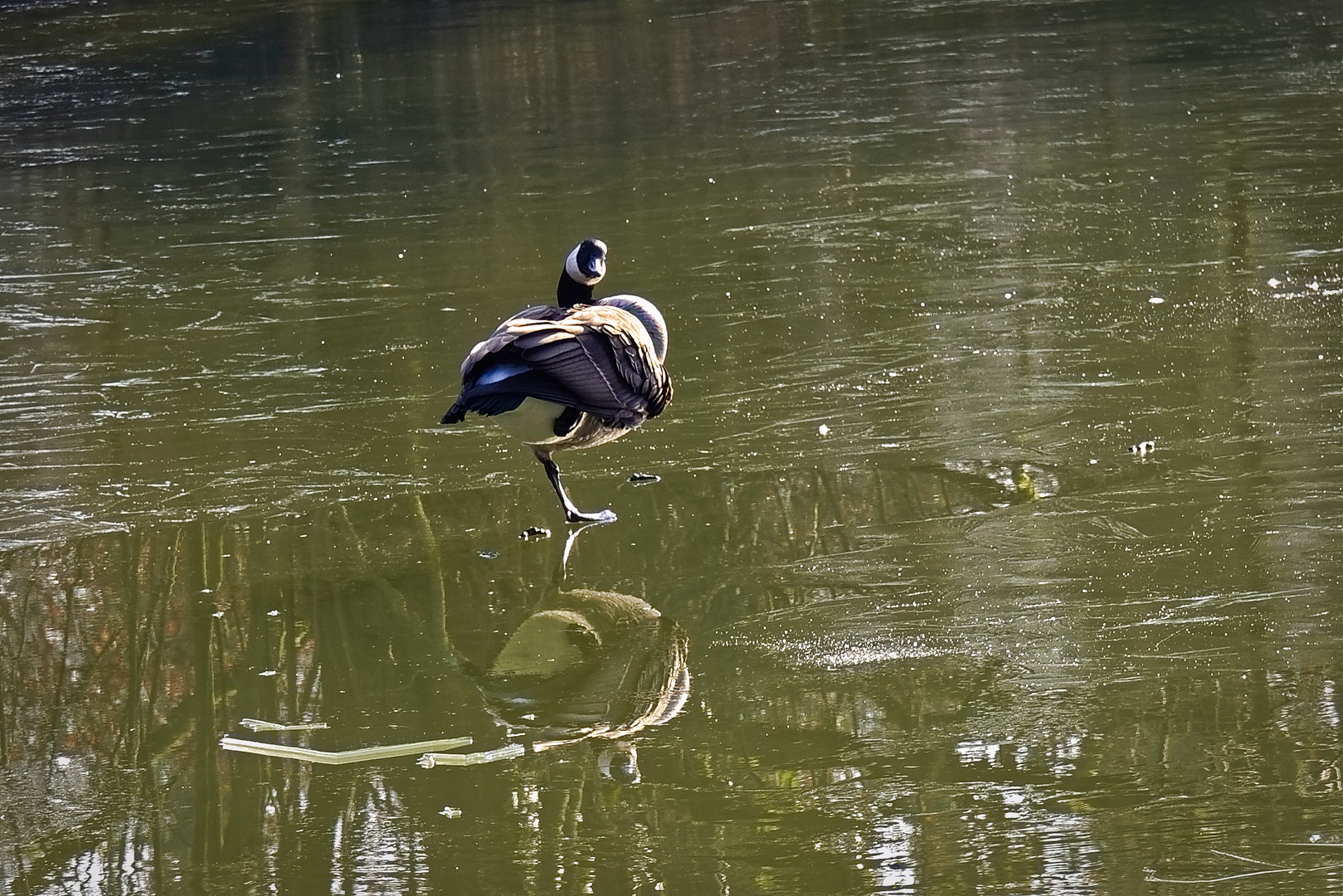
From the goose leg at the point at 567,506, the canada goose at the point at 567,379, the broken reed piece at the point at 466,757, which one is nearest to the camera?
the broken reed piece at the point at 466,757

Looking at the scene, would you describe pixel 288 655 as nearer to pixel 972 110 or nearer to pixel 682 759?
pixel 682 759

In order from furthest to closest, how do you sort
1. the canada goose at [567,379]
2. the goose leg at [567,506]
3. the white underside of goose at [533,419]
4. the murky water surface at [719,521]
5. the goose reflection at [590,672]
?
1. the goose leg at [567,506]
2. the white underside of goose at [533,419]
3. the canada goose at [567,379]
4. the goose reflection at [590,672]
5. the murky water surface at [719,521]

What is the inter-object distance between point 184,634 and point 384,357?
2.98 metres

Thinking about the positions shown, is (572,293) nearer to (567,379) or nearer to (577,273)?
(577,273)

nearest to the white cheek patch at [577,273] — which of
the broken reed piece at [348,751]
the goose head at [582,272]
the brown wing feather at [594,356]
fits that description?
the goose head at [582,272]

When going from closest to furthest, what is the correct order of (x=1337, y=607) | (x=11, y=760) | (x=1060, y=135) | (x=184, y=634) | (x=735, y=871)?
(x=735, y=871) < (x=11, y=760) < (x=1337, y=607) < (x=184, y=634) < (x=1060, y=135)

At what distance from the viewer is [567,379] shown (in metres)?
5.50

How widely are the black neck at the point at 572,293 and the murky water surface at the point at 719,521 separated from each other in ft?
1.95

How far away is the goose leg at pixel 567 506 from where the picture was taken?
585 centimetres

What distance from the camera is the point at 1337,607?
4777 mm

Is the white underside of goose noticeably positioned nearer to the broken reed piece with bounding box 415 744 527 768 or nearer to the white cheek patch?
the white cheek patch

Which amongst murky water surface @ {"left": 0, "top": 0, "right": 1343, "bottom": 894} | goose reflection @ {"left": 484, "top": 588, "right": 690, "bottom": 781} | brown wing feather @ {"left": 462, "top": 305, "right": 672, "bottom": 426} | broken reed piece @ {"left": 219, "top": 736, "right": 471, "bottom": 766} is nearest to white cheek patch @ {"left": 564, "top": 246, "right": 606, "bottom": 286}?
brown wing feather @ {"left": 462, "top": 305, "right": 672, "bottom": 426}

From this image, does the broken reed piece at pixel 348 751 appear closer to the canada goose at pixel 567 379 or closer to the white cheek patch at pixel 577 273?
the canada goose at pixel 567 379

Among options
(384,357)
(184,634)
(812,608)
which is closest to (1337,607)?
(812,608)
